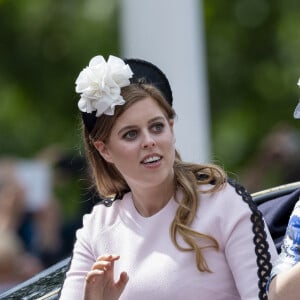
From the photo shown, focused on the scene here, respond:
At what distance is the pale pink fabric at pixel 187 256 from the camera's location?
3.94m

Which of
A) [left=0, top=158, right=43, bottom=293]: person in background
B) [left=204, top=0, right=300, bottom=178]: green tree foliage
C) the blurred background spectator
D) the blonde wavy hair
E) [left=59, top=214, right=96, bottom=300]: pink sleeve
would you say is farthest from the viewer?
[left=204, top=0, right=300, bottom=178]: green tree foliage

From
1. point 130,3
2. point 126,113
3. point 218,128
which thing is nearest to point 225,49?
point 218,128

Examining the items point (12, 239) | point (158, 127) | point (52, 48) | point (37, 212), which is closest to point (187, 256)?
point (158, 127)

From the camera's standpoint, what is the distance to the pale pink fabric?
12.9 feet

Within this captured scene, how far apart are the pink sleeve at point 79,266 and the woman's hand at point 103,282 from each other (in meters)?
0.24

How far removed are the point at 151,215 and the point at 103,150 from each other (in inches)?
9.9

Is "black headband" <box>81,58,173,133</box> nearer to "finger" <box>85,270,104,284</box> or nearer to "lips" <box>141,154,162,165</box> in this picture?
"lips" <box>141,154,162,165</box>

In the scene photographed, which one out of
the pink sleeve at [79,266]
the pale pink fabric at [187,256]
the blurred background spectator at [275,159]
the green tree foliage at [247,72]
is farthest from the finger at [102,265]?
the green tree foliage at [247,72]

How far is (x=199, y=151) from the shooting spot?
8.30 m

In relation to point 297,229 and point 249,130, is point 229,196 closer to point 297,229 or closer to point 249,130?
point 297,229

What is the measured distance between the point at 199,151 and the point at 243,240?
14.3 feet

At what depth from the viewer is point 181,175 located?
4.16 m

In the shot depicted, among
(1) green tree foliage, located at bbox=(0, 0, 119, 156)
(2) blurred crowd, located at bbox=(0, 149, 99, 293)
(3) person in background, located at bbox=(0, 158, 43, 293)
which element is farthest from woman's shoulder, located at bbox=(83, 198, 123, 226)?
(1) green tree foliage, located at bbox=(0, 0, 119, 156)

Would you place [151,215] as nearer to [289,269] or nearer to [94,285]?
[94,285]
